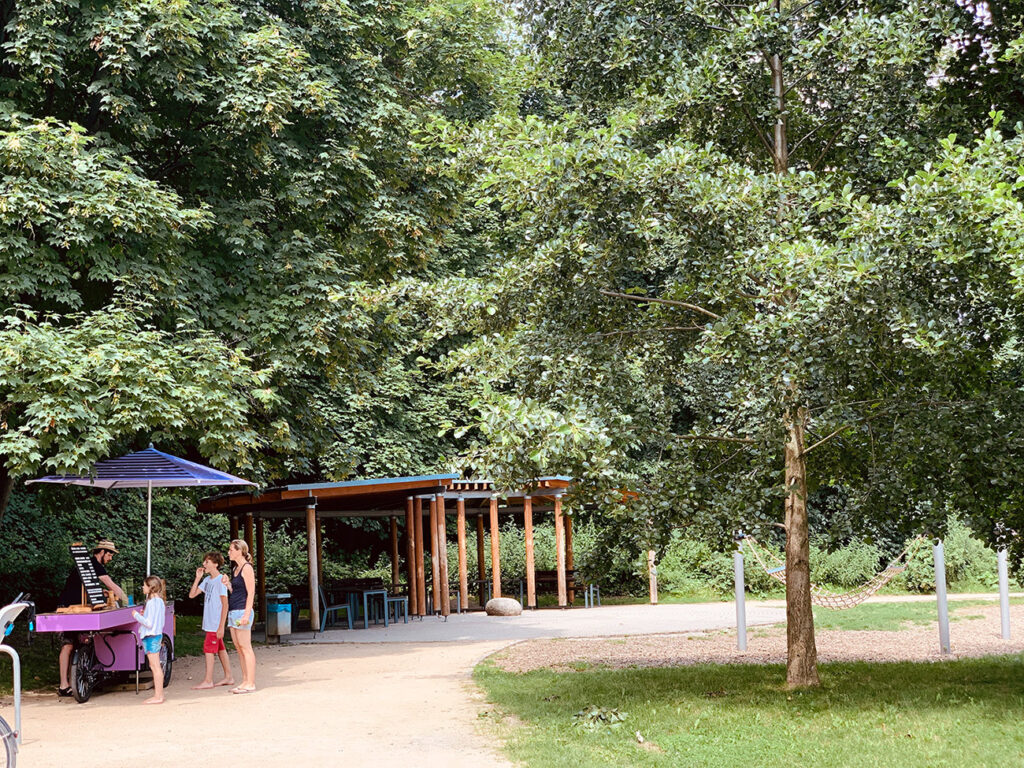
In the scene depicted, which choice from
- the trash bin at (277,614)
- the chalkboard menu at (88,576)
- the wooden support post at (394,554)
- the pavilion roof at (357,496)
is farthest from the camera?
the wooden support post at (394,554)

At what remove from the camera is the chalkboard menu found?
1094 centimetres

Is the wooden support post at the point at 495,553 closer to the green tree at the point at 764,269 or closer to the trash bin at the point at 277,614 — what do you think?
the trash bin at the point at 277,614

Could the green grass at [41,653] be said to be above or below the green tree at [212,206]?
below

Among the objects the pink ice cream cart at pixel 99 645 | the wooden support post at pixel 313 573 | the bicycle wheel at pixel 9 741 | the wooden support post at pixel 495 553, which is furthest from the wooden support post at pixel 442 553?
the bicycle wheel at pixel 9 741

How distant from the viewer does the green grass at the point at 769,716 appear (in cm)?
711

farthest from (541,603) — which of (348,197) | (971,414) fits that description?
(971,414)

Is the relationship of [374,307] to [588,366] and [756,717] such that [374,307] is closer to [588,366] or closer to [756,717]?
[588,366]

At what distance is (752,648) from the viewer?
14.0 metres

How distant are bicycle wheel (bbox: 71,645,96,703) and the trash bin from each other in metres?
6.12

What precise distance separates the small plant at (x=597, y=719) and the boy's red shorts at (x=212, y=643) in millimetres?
4333

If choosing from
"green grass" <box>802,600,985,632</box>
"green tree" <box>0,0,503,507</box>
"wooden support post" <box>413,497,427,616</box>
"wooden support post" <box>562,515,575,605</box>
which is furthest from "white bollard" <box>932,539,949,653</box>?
"wooden support post" <box>562,515,575,605</box>

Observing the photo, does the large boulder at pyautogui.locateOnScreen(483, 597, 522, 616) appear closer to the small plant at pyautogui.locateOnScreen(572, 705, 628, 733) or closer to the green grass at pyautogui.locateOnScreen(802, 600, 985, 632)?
the green grass at pyautogui.locateOnScreen(802, 600, 985, 632)

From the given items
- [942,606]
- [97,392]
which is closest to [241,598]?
[97,392]

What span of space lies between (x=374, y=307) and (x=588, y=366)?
4902 millimetres
